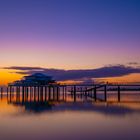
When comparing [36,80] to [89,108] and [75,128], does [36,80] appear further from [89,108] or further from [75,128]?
[75,128]

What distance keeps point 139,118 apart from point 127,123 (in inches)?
129

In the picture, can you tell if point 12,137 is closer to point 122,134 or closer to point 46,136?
point 46,136

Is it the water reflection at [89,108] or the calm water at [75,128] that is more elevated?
the water reflection at [89,108]

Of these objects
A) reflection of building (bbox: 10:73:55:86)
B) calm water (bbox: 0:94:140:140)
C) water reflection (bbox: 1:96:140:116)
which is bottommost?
calm water (bbox: 0:94:140:140)

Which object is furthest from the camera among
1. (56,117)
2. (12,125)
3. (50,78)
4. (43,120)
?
(50,78)

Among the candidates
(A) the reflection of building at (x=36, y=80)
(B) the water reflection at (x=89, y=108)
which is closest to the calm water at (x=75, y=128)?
(B) the water reflection at (x=89, y=108)

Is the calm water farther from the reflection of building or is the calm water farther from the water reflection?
the reflection of building

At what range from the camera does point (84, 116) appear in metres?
31.5

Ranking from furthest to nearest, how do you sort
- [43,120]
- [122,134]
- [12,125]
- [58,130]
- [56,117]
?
[56,117]
[43,120]
[12,125]
[58,130]
[122,134]

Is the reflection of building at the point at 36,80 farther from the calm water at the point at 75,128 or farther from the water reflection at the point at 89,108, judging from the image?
the calm water at the point at 75,128

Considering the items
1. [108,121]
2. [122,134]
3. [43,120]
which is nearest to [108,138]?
[122,134]

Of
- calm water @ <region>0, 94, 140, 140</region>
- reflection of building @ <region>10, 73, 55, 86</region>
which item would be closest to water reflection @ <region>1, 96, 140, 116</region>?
calm water @ <region>0, 94, 140, 140</region>

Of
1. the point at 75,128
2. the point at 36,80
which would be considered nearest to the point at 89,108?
the point at 75,128

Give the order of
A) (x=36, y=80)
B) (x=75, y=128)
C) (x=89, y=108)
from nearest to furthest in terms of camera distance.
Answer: (x=75, y=128) < (x=89, y=108) < (x=36, y=80)
